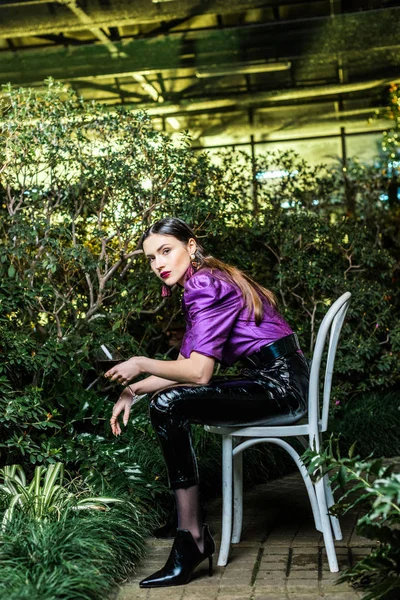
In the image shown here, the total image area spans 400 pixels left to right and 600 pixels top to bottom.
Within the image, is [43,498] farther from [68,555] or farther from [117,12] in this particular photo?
[117,12]

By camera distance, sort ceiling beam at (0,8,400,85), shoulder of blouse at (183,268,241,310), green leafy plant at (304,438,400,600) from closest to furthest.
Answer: green leafy plant at (304,438,400,600)
shoulder of blouse at (183,268,241,310)
ceiling beam at (0,8,400,85)

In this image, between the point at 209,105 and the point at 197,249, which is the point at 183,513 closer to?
the point at 197,249

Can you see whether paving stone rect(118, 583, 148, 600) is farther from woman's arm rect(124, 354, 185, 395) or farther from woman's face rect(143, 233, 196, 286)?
woman's face rect(143, 233, 196, 286)

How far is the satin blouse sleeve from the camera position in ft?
10.6

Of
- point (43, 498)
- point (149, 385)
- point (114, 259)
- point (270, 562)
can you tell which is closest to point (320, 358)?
point (149, 385)

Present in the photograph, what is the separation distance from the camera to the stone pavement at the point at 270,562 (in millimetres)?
3102

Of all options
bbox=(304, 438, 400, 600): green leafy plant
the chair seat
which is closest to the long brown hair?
the chair seat

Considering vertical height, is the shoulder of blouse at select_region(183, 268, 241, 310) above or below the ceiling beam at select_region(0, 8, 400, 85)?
below

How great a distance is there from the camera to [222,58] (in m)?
8.39

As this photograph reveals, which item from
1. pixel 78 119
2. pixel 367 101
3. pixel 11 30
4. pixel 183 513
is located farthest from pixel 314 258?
pixel 11 30

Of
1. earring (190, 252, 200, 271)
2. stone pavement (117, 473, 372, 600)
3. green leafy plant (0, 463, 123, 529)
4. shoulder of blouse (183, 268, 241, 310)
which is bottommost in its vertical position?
stone pavement (117, 473, 372, 600)

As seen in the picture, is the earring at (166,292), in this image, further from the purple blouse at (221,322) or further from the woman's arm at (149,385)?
the woman's arm at (149,385)

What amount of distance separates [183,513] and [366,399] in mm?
3491

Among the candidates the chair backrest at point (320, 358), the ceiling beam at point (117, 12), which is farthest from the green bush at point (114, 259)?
the ceiling beam at point (117, 12)
